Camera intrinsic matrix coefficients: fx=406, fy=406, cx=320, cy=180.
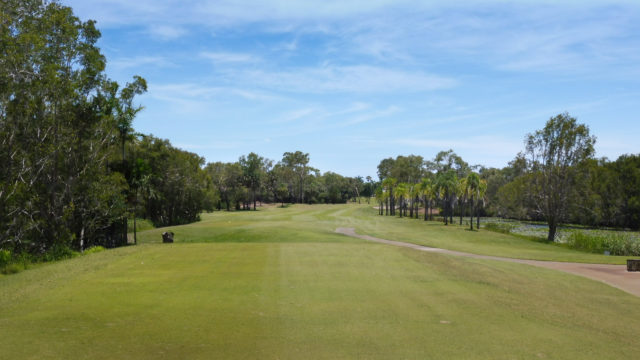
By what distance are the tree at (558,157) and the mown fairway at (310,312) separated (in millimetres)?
34990

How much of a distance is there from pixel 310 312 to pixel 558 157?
166ft

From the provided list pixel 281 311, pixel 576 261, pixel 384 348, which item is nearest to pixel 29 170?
pixel 281 311

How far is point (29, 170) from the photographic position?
2689 centimetres

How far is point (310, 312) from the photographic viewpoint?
11.8m

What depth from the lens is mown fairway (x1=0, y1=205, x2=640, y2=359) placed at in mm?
8844

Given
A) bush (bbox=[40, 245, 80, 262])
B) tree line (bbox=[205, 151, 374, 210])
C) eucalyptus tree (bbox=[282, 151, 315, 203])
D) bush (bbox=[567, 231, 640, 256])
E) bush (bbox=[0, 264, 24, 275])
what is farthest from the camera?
eucalyptus tree (bbox=[282, 151, 315, 203])

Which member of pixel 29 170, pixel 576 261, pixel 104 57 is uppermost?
pixel 104 57

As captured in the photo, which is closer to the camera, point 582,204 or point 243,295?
point 243,295

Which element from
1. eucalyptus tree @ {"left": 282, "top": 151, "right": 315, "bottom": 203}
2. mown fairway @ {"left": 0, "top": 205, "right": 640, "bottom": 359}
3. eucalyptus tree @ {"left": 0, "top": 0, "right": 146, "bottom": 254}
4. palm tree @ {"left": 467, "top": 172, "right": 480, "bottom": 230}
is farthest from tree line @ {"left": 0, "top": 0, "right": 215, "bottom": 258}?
eucalyptus tree @ {"left": 282, "top": 151, "right": 315, "bottom": 203}

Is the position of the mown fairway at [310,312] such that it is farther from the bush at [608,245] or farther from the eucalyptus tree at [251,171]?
the eucalyptus tree at [251,171]

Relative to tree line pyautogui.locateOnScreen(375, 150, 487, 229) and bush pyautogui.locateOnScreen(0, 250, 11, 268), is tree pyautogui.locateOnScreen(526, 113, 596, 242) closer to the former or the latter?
tree line pyautogui.locateOnScreen(375, 150, 487, 229)

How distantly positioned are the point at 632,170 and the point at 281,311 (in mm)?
77054

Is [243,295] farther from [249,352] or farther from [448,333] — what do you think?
[448,333]

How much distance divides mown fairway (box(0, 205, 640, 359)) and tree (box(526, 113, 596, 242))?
115 feet
